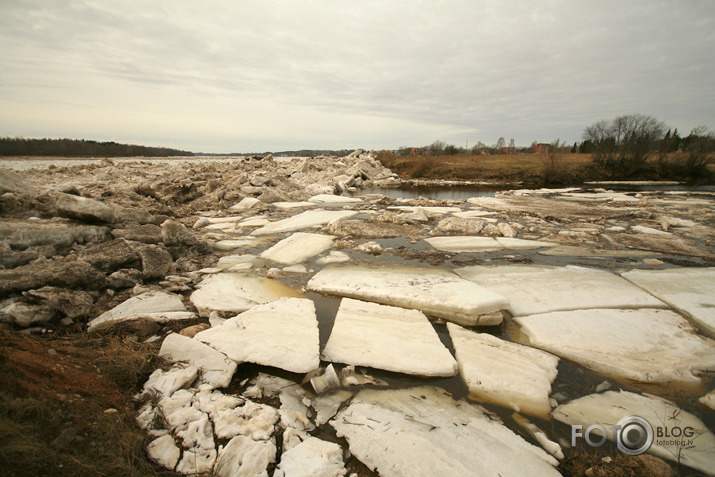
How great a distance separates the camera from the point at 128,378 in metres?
1.71

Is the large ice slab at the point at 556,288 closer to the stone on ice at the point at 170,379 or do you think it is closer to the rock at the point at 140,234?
the stone on ice at the point at 170,379

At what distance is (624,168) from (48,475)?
105 ft

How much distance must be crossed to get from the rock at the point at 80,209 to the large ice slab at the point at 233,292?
75.0 inches

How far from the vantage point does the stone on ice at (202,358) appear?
1.87 m

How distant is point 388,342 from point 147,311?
7.25 ft

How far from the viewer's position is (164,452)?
52.3 inches

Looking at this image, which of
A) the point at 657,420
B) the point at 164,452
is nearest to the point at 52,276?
the point at 164,452

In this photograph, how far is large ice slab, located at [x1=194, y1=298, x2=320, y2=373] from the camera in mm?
2076

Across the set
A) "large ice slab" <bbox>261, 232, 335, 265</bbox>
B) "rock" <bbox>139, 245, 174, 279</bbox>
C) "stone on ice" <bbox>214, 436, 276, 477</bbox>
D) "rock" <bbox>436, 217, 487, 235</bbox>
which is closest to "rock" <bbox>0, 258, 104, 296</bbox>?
"rock" <bbox>139, 245, 174, 279</bbox>

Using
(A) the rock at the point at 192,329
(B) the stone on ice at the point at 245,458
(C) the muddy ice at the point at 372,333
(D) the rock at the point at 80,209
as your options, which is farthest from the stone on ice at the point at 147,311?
(D) the rock at the point at 80,209

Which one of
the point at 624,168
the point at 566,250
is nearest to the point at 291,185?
the point at 566,250

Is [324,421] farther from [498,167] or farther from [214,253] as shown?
[498,167]

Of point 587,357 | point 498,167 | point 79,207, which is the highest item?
point 498,167

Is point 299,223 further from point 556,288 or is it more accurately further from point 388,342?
point 556,288
